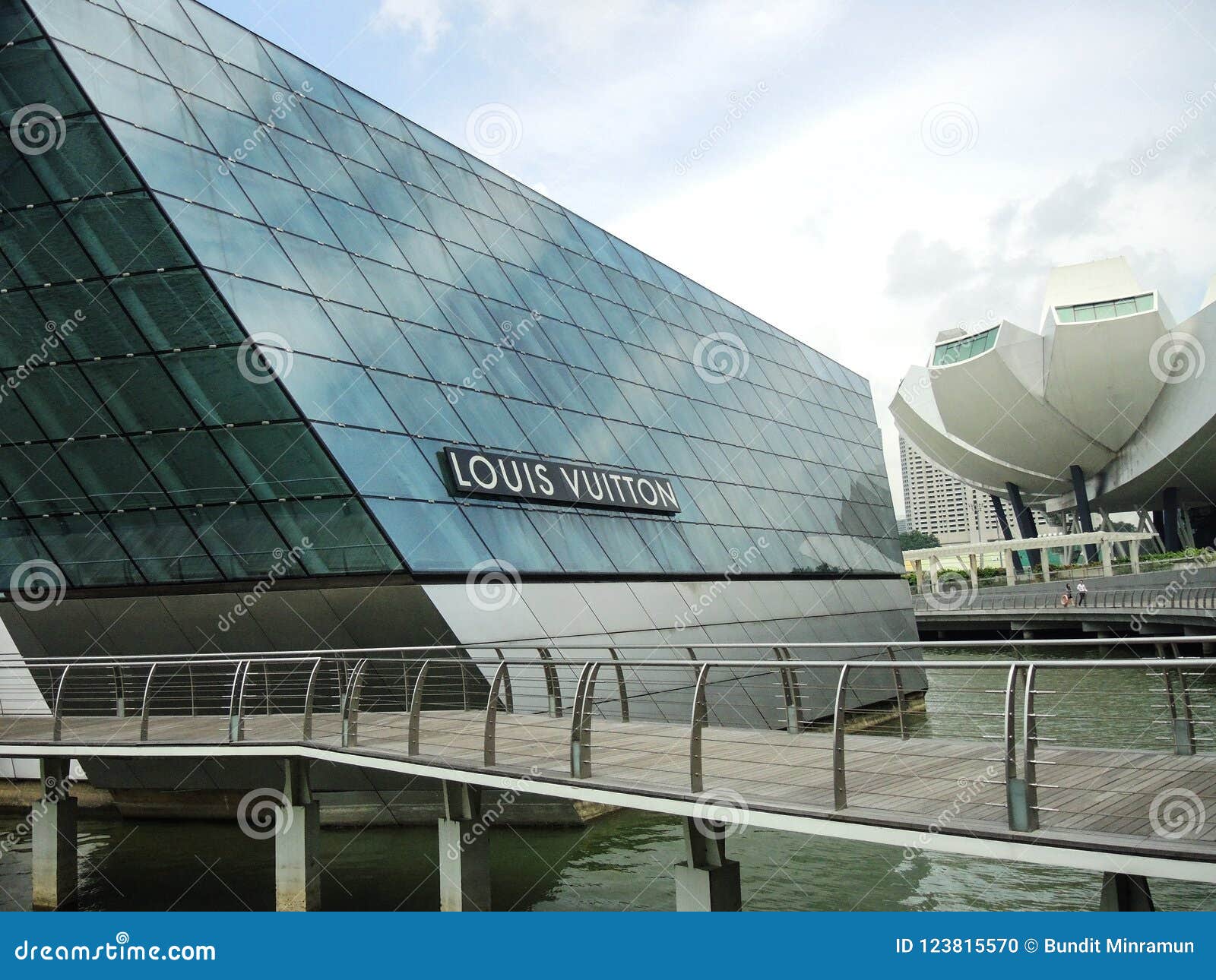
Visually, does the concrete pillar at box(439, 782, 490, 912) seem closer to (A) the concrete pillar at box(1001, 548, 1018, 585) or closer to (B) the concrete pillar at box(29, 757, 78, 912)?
(B) the concrete pillar at box(29, 757, 78, 912)

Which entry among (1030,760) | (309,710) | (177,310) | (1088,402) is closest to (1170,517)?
(1088,402)

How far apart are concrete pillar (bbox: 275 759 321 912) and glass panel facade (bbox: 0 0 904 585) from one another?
11.0ft

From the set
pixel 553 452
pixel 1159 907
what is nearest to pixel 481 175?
pixel 553 452

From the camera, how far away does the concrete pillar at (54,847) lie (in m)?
13.6

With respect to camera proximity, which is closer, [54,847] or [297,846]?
[297,846]

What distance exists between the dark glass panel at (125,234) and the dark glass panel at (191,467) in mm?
2453

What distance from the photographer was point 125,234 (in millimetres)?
14641

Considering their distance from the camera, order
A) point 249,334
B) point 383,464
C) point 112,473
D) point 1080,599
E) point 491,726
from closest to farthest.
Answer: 1. point 491,726
2. point 249,334
3. point 383,464
4. point 112,473
5. point 1080,599

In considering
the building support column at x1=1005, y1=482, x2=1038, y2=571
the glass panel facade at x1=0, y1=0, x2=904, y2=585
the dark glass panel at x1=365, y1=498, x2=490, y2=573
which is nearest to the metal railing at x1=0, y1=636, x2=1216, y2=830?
the dark glass panel at x1=365, y1=498, x2=490, y2=573

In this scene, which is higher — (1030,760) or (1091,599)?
(1091,599)

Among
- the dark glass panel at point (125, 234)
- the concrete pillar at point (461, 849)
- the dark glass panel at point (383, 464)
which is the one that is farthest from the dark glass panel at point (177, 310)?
the concrete pillar at point (461, 849)

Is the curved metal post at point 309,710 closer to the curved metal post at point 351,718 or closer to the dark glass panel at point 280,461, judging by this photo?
the curved metal post at point 351,718

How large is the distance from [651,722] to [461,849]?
291 cm

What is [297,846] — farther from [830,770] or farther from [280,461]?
[830,770]
